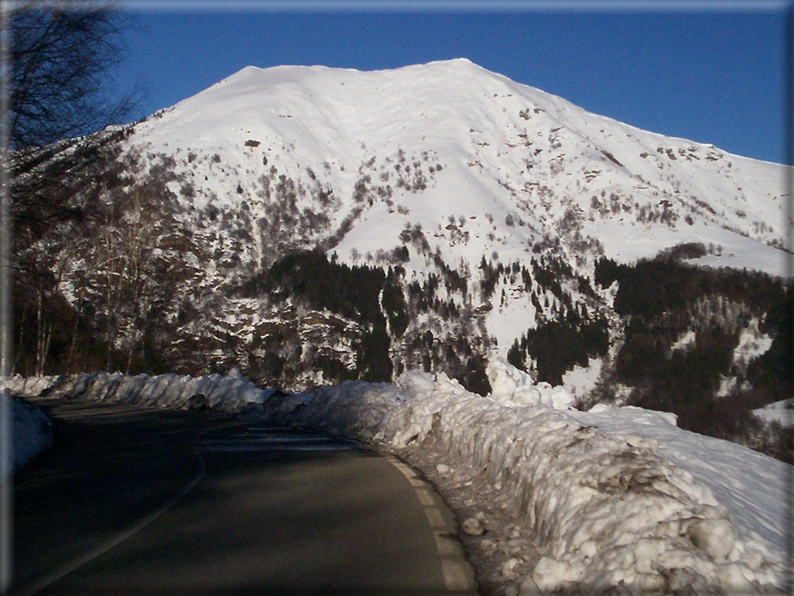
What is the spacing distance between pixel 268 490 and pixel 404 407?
21.2ft

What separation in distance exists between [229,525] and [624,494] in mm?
4074

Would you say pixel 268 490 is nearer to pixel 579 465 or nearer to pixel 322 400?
pixel 579 465

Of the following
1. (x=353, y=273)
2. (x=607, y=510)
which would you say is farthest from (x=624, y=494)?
(x=353, y=273)

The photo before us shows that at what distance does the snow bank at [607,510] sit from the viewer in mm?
4645

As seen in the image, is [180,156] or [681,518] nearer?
[681,518]

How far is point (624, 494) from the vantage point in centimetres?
586

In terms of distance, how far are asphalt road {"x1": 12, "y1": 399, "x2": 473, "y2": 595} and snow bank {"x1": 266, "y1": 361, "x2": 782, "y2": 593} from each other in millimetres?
847

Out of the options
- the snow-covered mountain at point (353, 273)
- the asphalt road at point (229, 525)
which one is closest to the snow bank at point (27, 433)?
the asphalt road at point (229, 525)

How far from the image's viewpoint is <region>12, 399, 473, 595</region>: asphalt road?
19.2 feet

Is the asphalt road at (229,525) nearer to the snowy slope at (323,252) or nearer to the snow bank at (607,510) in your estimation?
the snow bank at (607,510)

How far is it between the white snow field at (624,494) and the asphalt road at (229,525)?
91 cm

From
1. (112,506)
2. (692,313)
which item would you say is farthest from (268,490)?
(692,313)

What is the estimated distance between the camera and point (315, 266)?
133500 millimetres

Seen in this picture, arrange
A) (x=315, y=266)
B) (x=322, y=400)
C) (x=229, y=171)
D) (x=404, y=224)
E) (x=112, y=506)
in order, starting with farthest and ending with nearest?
(x=229, y=171)
(x=404, y=224)
(x=315, y=266)
(x=322, y=400)
(x=112, y=506)
